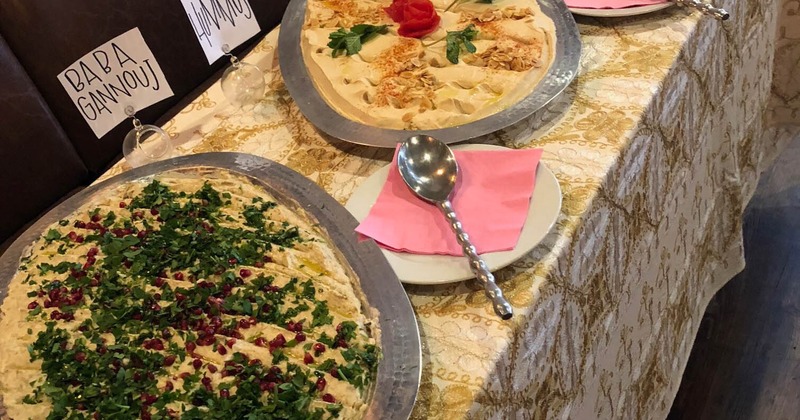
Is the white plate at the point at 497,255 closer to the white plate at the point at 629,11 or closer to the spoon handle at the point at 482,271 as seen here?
the spoon handle at the point at 482,271

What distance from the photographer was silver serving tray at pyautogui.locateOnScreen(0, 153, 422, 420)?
0.73 m

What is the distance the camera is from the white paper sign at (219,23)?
1215 mm

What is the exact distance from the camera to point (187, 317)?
0.83m

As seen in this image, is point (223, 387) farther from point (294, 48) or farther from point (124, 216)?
point (294, 48)

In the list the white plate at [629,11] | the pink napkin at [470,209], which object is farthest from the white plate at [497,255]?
the white plate at [629,11]

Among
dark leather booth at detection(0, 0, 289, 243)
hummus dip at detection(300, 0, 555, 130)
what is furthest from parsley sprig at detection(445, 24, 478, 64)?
dark leather booth at detection(0, 0, 289, 243)

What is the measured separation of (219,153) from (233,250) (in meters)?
0.25

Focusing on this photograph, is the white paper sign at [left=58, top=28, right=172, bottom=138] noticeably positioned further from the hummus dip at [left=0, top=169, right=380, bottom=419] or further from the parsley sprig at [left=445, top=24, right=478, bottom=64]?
the parsley sprig at [left=445, top=24, right=478, bottom=64]

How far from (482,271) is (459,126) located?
11.4 inches

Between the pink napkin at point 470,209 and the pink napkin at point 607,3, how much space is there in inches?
15.8

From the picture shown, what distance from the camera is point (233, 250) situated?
35.0 inches

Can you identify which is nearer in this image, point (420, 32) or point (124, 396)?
point (124, 396)

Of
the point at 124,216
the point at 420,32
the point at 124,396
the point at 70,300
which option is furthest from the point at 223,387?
the point at 420,32

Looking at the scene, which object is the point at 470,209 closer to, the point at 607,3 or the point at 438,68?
the point at 438,68
